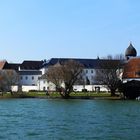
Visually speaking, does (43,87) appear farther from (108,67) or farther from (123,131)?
(123,131)

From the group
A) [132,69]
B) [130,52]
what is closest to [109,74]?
[132,69]

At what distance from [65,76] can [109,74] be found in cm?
887

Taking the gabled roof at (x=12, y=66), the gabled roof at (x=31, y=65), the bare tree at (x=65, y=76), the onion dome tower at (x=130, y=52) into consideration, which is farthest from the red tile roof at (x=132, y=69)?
the gabled roof at (x=12, y=66)

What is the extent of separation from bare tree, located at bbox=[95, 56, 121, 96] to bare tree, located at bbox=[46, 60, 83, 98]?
190 inches

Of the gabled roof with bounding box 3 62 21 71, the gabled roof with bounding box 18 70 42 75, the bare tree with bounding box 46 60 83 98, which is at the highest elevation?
the gabled roof with bounding box 3 62 21 71

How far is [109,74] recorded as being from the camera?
87.4m

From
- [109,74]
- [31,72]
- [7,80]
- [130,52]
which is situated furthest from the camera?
[31,72]

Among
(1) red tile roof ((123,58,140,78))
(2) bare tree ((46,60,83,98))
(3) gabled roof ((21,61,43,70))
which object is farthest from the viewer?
(3) gabled roof ((21,61,43,70))

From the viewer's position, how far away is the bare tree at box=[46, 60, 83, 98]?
8473 centimetres

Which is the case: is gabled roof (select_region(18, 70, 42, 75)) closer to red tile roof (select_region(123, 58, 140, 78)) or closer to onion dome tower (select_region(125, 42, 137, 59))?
onion dome tower (select_region(125, 42, 137, 59))

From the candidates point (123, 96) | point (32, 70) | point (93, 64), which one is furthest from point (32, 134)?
point (32, 70)

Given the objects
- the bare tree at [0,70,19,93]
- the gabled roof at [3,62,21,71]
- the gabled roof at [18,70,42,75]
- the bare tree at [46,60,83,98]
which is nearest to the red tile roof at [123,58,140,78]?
the bare tree at [46,60,83,98]

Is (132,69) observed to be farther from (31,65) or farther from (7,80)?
(31,65)

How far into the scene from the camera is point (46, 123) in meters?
33.2
